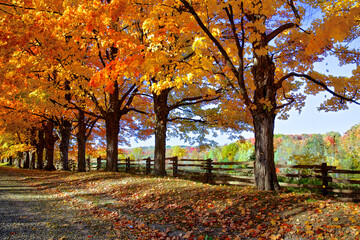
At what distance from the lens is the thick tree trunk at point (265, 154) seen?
7.92m

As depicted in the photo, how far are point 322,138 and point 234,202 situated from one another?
49500mm

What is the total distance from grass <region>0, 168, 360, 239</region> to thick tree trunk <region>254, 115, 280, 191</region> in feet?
1.70

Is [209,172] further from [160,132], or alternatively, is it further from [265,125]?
[265,125]

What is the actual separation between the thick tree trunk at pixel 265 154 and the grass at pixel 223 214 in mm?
517

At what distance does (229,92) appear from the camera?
13305mm

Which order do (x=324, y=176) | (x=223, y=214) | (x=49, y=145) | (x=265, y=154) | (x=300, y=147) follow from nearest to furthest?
1. (x=223, y=214)
2. (x=265, y=154)
3. (x=324, y=176)
4. (x=49, y=145)
5. (x=300, y=147)

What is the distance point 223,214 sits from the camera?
600 cm

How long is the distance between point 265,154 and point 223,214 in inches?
107

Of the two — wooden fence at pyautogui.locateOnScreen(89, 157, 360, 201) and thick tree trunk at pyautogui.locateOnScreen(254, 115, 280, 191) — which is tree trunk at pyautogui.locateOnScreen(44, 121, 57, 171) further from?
thick tree trunk at pyautogui.locateOnScreen(254, 115, 280, 191)

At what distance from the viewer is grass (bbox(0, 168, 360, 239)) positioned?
4.99 meters

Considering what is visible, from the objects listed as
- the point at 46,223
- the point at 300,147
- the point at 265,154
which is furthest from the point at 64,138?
the point at 300,147

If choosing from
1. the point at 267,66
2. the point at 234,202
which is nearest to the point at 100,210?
the point at 234,202

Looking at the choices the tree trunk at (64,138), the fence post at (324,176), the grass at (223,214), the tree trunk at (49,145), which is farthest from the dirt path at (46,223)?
the tree trunk at (49,145)

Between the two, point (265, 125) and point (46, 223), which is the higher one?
point (265, 125)
